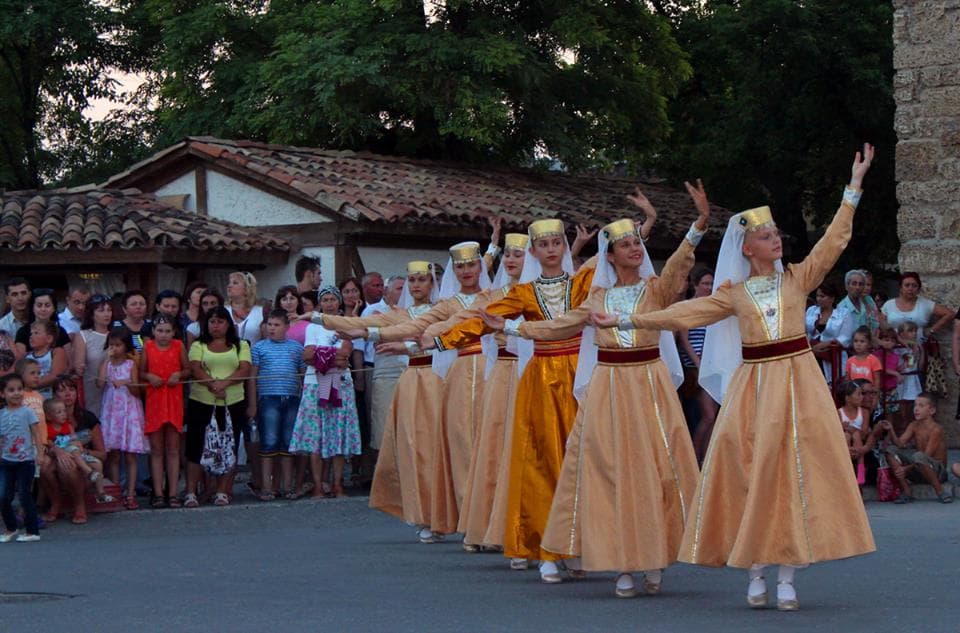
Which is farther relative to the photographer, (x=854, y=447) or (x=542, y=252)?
(x=854, y=447)

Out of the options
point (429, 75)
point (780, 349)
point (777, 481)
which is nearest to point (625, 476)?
point (777, 481)

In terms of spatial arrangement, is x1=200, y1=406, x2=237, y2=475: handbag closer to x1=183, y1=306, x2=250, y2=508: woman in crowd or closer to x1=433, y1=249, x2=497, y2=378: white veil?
x1=183, y1=306, x2=250, y2=508: woman in crowd

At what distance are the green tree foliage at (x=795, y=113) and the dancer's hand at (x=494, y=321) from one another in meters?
18.4

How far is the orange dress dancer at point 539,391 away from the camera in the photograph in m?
9.76

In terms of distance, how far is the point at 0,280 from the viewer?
21266 mm

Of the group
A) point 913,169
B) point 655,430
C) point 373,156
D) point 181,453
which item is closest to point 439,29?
point 373,156

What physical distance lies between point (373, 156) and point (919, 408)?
43.9ft

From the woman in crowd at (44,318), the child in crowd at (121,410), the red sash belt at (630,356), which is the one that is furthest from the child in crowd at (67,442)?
the red sash belt at (630,356)

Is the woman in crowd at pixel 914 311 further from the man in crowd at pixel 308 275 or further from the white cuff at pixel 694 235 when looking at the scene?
the white cuff at pixel 694 235

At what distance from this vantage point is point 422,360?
12445 millimetres

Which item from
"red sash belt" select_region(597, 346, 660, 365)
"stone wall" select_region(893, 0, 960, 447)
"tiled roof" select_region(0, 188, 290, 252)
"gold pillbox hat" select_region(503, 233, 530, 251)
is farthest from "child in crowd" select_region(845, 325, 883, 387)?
"tiled roof" select_region(0, 188, 290, 252)

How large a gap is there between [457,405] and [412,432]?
0.55m

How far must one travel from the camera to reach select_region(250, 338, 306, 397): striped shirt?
1488 cm

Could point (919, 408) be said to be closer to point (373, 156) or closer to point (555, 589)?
point (555, 589)
